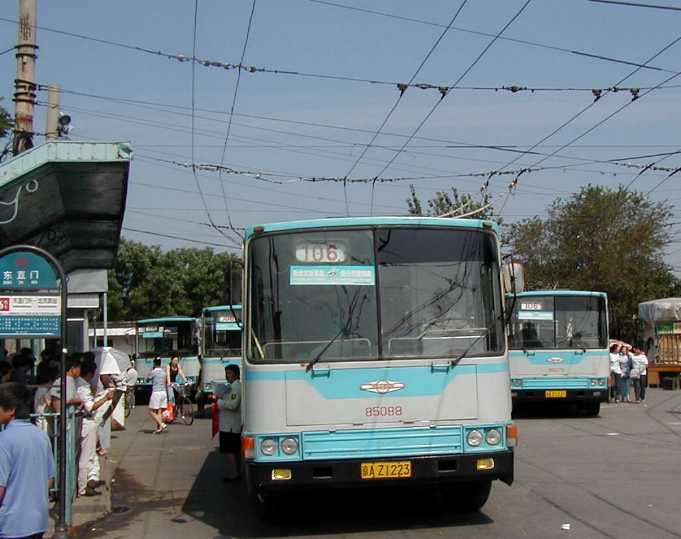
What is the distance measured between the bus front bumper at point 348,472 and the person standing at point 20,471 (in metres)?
2.97

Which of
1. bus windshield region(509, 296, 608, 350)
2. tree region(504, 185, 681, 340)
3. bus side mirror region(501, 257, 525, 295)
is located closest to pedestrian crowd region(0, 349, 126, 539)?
bus side mirror region(501, 257, 525, 295)

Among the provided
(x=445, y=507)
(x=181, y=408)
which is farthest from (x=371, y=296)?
(x=181, y=408)

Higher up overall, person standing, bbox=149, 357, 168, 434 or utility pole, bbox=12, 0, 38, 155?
utility pole, bbox=12, 0, 38, 155

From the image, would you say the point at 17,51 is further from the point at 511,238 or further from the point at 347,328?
the point at 511,238

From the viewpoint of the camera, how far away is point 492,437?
28.9 ft

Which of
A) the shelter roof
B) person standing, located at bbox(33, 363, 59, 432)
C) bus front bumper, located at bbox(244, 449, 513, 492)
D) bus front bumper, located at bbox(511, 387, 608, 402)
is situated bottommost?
bus front bumper, located at bbox(511, 387, 608, 402)

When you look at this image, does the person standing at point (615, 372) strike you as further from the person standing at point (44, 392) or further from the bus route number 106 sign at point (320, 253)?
the bus route number 106 sign at point (320, 253)

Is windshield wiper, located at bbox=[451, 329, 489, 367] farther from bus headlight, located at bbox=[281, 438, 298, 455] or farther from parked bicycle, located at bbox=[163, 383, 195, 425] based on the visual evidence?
parked bicycle, located at bbox=[163, 383, 195, 425]

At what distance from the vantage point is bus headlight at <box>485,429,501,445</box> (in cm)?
878

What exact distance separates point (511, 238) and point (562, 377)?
29.3 m

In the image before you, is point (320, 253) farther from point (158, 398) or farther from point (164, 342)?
point (164, 342)

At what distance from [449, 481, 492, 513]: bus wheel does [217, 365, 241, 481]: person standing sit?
3357 millimetres

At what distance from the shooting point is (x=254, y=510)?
413 inches

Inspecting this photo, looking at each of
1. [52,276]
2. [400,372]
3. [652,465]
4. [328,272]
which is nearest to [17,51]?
[52,276]
